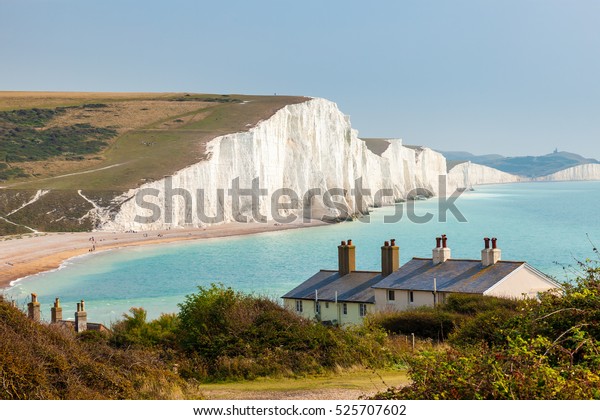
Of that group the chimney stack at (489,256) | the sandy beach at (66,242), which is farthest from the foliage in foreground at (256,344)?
the sandy beach at (66,242)

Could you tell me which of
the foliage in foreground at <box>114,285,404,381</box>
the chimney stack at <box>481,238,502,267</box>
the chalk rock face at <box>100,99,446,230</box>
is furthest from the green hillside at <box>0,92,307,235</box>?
the foliage in foreground at <box>114,285,404,381</box>

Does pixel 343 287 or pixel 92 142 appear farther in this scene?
pixel 92 142

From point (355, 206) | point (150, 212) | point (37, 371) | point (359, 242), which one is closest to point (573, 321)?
point (37, 371)

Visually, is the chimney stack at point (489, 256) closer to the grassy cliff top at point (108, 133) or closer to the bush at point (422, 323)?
the bush at point (422, 323)

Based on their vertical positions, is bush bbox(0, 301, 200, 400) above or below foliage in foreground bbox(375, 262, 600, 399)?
below

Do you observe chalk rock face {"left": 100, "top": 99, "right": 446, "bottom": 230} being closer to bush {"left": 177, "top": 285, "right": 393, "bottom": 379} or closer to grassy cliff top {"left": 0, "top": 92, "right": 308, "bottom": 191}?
grassy cliff top {"left": 0, "top": 92, "right": 308, "bottom": 191}

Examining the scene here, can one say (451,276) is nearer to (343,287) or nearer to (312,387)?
(343,287)

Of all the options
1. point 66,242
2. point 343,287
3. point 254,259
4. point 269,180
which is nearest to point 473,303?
point 343,287

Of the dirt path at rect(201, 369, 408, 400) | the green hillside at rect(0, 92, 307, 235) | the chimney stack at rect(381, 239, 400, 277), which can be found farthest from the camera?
the green hillside at rect(0, 92, 307, 235)
